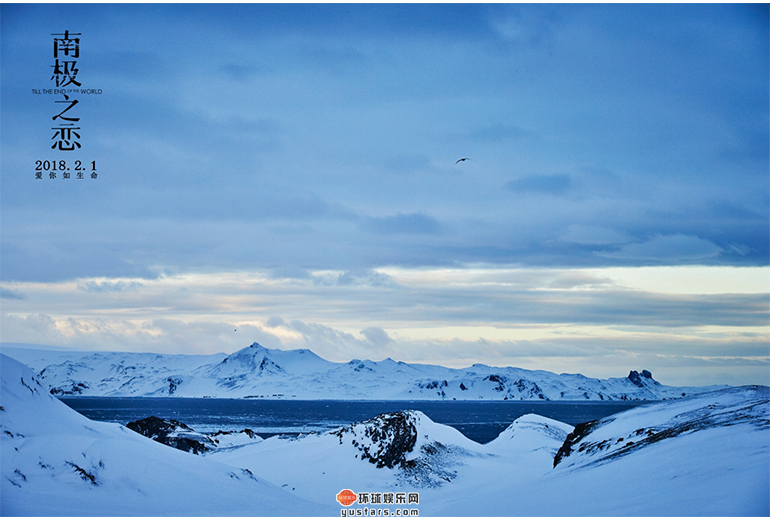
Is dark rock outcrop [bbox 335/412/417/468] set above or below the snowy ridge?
below

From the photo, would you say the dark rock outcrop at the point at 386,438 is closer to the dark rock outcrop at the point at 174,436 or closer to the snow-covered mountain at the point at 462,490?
the snow-covered mountain at the point at 462,490

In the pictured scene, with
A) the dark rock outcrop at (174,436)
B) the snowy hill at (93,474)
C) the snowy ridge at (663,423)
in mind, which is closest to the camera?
the snowy hill at (93,474)

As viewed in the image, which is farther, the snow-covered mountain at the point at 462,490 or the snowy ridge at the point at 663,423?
the snowy ridge at the point at 663,423

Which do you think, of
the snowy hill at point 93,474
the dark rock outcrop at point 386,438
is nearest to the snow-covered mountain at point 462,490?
the snowy hill at point 93,474

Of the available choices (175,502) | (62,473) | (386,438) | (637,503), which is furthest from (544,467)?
(62,473)

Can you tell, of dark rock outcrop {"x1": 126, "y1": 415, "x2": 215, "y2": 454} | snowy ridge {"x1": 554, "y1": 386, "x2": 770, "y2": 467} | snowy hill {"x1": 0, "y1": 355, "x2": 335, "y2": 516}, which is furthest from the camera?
dark rock outcrop {"x1": 126, "y1": 415, "x2": 215, "y2": 454}

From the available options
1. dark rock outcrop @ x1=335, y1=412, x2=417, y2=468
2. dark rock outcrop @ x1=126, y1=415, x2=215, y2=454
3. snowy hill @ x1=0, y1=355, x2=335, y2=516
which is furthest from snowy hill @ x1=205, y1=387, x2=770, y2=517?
snowy hill @ x1=0, y1=355, x2=335, y2=516

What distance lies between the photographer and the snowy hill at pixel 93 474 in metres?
20.1

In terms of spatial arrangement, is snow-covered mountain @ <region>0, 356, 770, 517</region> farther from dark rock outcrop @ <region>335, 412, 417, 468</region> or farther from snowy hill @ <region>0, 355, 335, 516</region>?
dark rock outcrop @ <region>335, 412, 417, 468</region>

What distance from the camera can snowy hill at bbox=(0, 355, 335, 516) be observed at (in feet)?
66.0

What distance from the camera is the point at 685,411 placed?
31.9 m

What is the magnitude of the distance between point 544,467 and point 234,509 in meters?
27.6

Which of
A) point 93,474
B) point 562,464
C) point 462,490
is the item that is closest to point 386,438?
point 462,490

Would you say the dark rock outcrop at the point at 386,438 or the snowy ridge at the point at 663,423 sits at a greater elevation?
the snowy ridge at the point at 663,423
